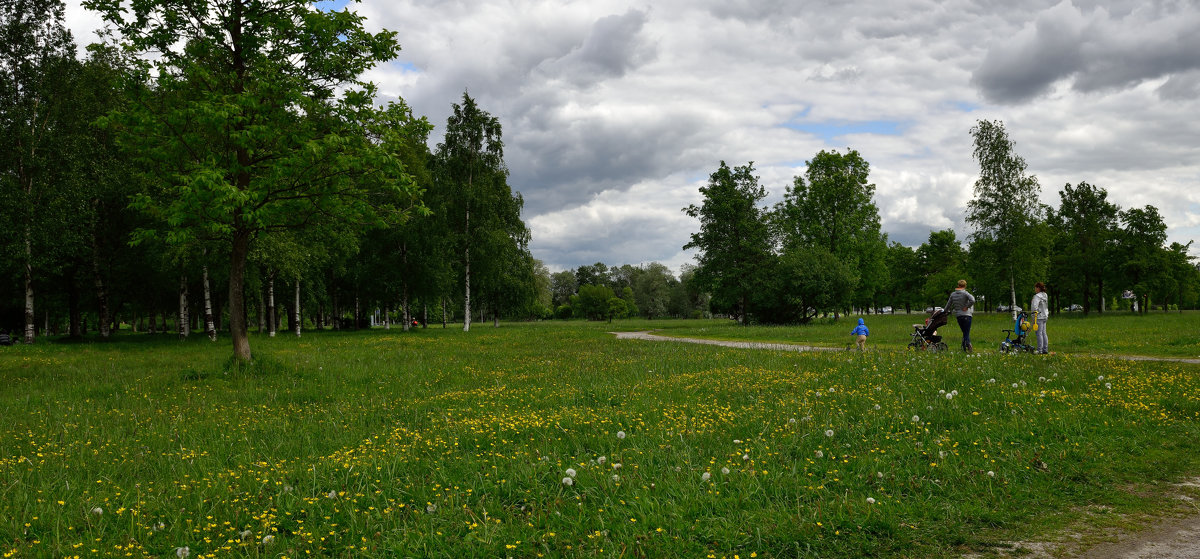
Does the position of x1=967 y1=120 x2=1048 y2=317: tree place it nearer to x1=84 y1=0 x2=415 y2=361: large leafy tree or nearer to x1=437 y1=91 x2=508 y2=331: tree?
x1=437 y1=91 x2=508 y2=331: tree

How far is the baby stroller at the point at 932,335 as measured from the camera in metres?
16.8

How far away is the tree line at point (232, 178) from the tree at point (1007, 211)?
3907 centimetres

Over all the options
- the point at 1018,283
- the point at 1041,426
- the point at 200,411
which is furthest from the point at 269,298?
the point at 1018,283

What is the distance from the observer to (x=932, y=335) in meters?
17.2

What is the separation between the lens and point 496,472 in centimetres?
607

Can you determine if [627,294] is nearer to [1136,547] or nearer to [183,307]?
[183,307]

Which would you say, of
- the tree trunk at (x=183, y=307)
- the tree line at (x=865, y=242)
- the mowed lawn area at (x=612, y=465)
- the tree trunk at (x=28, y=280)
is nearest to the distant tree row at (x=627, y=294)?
the tree line at (x=865, y=242)

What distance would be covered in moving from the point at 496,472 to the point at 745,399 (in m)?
4.96

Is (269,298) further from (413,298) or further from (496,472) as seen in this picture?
(496,472)

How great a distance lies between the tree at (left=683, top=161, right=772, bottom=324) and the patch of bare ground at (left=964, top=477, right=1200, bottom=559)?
41.8 m

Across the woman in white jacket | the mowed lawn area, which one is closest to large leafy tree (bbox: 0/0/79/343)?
the mowed lawn area

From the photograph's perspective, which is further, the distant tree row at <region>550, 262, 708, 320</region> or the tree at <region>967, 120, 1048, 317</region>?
the distant tree row at <region>550, 262, 708, 320</region>

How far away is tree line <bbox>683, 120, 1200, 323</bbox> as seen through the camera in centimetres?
4556

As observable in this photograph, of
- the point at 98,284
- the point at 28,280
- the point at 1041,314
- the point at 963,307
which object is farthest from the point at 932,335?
the point at 98,284
